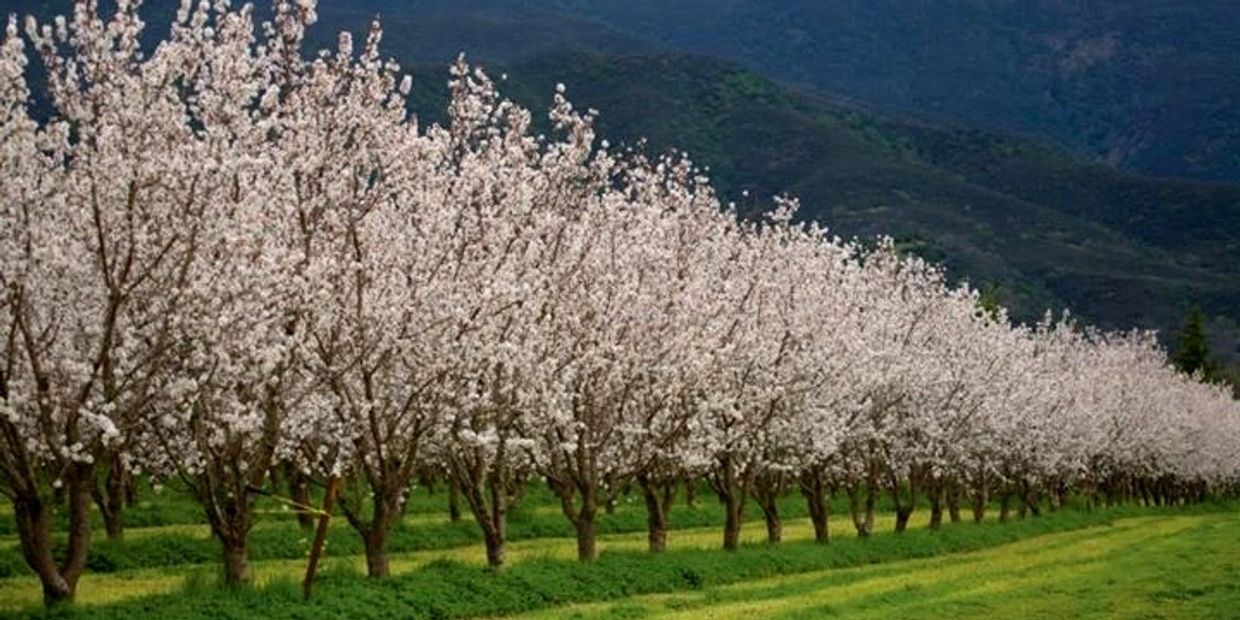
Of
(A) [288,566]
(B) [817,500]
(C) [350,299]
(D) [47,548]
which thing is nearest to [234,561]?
(D) [47,548]

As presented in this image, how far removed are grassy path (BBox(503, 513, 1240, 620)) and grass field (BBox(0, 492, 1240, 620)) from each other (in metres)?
0.08

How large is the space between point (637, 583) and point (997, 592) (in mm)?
9186

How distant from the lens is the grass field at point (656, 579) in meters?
27.1

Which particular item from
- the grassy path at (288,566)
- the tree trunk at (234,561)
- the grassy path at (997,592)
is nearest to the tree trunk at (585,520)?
the grassy path at (288,566)

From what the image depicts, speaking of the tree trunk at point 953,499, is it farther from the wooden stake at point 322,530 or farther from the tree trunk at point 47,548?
the tree trunk at point 47,548

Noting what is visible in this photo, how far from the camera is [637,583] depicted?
114 ft

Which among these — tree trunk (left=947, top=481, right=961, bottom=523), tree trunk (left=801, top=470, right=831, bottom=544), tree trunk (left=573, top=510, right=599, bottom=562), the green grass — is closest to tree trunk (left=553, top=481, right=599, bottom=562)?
tree trunk (left=573, top=510, right=599, bottom=562)

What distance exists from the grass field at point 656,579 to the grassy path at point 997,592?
0.28 feet

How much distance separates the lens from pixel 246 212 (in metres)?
22.1

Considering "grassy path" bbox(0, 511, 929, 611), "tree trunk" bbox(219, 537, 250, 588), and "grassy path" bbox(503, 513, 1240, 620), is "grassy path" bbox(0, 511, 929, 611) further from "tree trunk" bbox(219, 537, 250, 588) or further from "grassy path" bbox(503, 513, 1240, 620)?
"grassy path" bbox(503, 513, 1240, 620)

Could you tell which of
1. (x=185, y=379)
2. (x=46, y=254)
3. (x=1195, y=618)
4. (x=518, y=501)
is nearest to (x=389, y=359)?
(x=185, y=379)

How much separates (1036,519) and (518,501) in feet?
102

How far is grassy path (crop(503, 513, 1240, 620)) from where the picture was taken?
28547mm

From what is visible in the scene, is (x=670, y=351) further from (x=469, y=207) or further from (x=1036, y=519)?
(x=1036, y=519)
